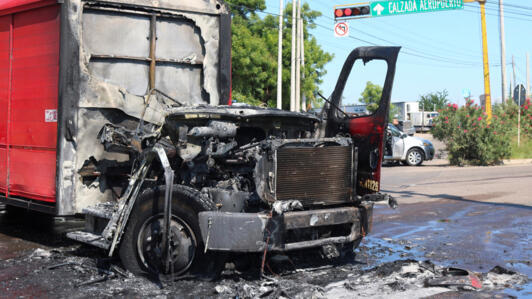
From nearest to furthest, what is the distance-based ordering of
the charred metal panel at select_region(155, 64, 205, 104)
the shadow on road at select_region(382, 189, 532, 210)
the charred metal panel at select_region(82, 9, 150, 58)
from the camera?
the charred metal panel at select_region(82, 9, 150, 58)
the charred metal panel at select_region(155, 64, 205, 104)
the shadow on road at select_region(382, 189, 532, 210)

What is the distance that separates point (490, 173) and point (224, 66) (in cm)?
1139

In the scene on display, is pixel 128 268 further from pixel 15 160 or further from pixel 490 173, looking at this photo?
pixel 490 173

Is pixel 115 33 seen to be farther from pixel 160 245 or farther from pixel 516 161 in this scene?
pixel 516 161

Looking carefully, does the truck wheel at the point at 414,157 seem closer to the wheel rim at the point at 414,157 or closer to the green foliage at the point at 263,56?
the wheel rim at the point at 414,157

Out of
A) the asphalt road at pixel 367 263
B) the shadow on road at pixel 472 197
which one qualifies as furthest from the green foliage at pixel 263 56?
the asphalt road at pixel 367 263

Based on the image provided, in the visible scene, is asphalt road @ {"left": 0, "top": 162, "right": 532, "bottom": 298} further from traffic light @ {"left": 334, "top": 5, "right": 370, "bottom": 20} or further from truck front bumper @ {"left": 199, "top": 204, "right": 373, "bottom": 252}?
traffic light @ {"left": 334, "top": 5, "right": 370, "bottom": 20}

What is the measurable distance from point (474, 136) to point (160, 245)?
55.2 feet

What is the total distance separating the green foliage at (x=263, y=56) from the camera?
→ 29984 millimetres

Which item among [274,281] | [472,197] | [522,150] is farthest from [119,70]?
[522,150]

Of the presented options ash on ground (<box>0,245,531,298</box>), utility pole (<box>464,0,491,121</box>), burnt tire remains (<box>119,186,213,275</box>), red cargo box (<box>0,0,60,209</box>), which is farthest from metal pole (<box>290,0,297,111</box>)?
burnt tire remains (<box>119,186,213,275</box>)

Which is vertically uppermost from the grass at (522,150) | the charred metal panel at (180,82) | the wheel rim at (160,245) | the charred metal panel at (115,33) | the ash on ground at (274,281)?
the charred metal panel at (115,33)

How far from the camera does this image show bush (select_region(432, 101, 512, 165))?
19.7m

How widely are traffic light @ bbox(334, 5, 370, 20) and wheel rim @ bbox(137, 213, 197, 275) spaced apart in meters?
16.8

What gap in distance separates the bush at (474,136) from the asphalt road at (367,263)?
9775 mm
